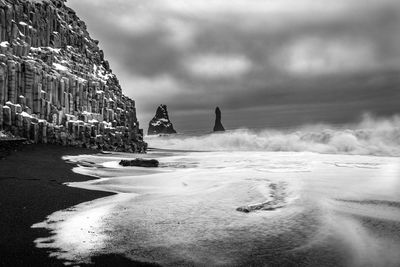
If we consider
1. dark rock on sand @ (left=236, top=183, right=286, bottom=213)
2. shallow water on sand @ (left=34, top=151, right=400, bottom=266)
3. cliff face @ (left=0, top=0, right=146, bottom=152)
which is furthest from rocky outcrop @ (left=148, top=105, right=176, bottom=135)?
dark rock on sand @ (left=236, top=183, right=286, bottom=213)

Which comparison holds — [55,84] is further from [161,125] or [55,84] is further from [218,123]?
[218,123]

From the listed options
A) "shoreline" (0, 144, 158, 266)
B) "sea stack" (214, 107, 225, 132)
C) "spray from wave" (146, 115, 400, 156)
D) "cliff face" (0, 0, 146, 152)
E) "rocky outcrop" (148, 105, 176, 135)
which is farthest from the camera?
"sea stack" (214, 107, 225, 132)

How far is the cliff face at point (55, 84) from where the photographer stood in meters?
25.3

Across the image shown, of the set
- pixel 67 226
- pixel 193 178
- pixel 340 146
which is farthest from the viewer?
pixel 340 146

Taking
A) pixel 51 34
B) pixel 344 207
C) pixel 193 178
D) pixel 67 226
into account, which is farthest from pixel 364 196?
pixel 51 34

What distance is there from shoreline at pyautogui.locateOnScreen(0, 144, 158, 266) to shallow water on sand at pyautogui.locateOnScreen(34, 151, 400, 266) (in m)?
0.31

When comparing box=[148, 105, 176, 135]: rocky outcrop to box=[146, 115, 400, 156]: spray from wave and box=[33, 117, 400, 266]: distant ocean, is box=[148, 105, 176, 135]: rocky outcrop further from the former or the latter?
box=[33, 117, 400, 266]: distant ocean

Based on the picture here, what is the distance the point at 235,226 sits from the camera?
7961mm

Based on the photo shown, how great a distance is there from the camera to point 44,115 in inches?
1091

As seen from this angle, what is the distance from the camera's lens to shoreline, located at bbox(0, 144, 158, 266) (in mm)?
5430

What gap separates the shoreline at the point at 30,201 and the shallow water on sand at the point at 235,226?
0.31 metres

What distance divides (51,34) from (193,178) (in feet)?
80.4

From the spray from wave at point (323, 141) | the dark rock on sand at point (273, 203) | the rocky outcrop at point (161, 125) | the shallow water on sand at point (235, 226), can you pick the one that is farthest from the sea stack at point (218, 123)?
the dark rock on sand at point (273, 203)

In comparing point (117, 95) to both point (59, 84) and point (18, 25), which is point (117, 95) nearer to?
point (59, 84)
